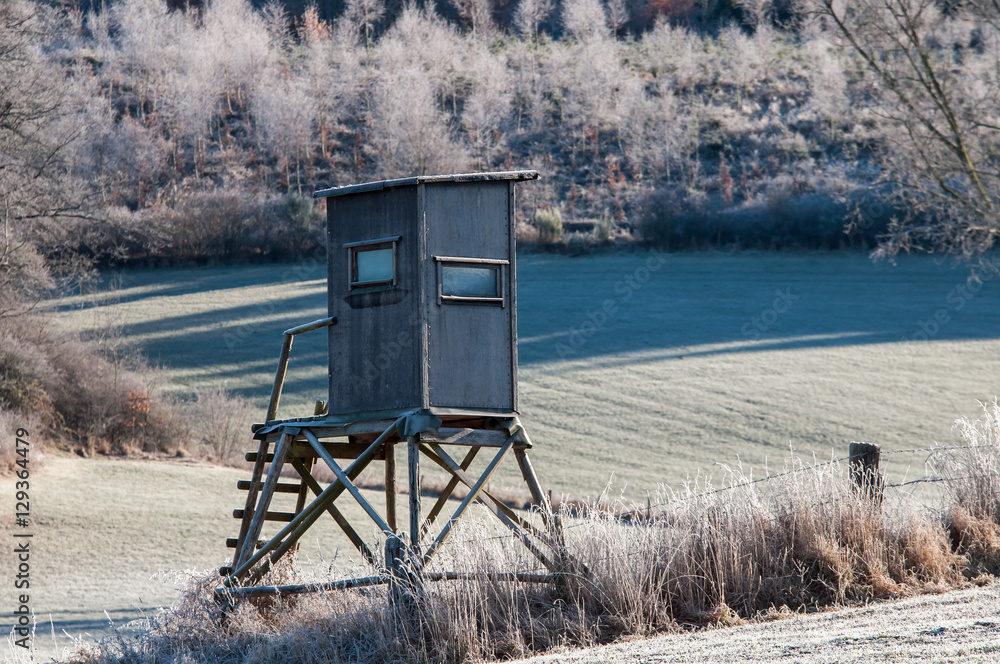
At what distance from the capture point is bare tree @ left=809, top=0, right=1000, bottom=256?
15930 millimetres

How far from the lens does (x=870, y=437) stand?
Result: 29766 millimetres

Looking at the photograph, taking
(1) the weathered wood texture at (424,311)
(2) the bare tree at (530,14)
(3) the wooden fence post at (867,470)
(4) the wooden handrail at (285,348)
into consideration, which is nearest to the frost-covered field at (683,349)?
(3) the wooden fence post at (867,470)

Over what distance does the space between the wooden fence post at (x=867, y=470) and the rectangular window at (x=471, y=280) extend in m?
3.96

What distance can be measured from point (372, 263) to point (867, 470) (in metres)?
5.46

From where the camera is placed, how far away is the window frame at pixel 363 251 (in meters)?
9.85

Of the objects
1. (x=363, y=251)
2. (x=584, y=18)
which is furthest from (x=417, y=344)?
(x=584, y=18)

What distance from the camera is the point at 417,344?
374 inches

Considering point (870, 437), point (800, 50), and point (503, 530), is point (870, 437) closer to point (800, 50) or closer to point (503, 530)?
point (503, 530)

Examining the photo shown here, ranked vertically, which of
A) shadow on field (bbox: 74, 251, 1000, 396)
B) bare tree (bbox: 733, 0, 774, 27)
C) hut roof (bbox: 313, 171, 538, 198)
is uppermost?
bare tree (bbox: 733, 0, 774, 27)

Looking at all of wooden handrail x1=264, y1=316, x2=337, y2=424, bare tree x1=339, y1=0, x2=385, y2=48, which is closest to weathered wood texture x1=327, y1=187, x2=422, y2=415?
wooden handrail x1=264, y1=316, x2=337, y2=424

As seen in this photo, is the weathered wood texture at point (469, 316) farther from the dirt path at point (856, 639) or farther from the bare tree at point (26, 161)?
the bare tree at point (26, 161)

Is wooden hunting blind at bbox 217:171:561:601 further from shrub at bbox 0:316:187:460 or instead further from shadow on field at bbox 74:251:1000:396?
shadow on field at bbox 74:251:1000:396

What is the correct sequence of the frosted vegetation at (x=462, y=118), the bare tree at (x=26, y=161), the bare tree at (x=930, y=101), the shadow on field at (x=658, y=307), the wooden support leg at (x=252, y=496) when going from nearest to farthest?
the wooden support leg at (x=252, y=496) < the bare tree at (x=930, y=101) < the bare tree at (x=26, y=161) < the shadow on field at (x=658, y=307) < the frosted vegetation at (x=462, y=118)

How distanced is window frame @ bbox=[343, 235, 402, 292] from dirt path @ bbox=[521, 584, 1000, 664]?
395 centimetres
